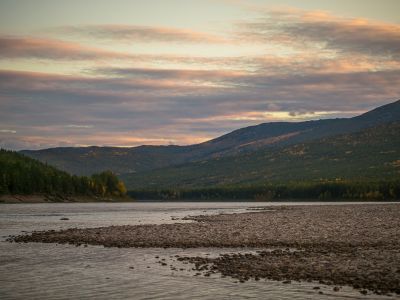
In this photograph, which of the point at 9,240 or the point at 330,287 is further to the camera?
the point at 9,240

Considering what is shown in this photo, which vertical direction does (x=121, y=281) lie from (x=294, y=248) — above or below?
below

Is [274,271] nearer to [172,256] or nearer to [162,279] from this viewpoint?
[162,279]

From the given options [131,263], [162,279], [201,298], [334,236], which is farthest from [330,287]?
[334,236]

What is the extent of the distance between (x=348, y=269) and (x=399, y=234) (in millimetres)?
22593

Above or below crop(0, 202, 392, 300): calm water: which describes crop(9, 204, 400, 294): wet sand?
above

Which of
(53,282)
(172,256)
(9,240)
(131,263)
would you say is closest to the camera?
(53,282)

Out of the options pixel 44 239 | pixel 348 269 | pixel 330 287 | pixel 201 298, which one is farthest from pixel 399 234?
pixel 44 239

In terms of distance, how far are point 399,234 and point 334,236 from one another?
6.29 m

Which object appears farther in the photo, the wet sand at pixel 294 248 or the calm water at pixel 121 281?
the wet sand at pixel 294 248

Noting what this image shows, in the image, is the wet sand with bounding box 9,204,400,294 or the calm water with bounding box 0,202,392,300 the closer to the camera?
the calm water with bounding box 0,202,392,300

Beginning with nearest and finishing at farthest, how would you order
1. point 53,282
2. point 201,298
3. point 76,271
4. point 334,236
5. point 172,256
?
point 201,298 < point 53,282 < point 76,271 < point 172,256 < point 334,236

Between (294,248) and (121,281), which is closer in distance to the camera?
(121,281)

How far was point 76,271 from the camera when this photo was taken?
1492 inches

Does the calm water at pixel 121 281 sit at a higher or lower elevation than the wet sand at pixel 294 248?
lower
